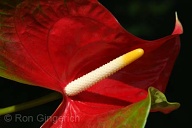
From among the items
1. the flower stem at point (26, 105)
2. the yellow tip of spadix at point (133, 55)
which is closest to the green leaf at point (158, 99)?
the yellow tip of spadix at point (133, 55)

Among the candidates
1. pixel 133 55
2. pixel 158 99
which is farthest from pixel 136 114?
pixel 133 55

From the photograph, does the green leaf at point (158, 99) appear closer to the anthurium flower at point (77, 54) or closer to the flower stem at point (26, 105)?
the anthurium flower at point (77, 54)

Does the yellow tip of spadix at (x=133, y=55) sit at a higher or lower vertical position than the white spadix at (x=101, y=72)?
higher

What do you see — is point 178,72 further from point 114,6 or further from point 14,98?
point 14,98

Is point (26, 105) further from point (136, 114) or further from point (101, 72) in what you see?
point (136, 114)

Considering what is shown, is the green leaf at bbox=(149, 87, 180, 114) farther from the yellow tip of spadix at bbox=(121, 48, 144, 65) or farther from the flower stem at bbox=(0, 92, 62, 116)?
the flower stem at bbox=(0, 92, 62, 116)
